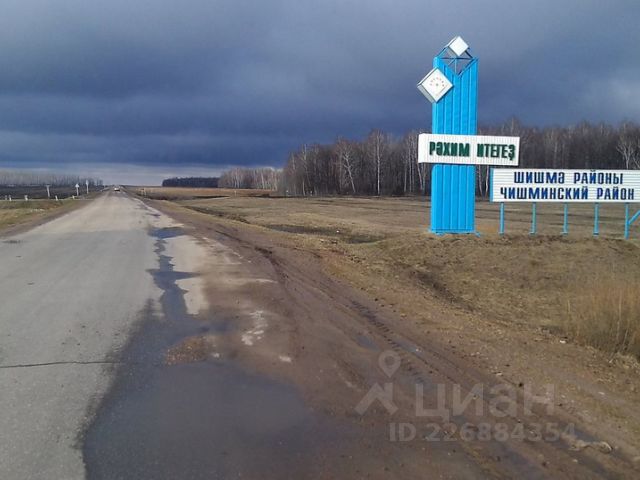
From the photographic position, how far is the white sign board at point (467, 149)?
17.1 m

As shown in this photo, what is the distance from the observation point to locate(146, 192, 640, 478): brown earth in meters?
3.96

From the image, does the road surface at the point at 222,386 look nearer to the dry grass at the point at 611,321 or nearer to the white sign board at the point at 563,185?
the dry grass at the point at 611,321

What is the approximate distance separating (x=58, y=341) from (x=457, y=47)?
14.8m

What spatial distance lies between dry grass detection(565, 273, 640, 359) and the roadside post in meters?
10.1

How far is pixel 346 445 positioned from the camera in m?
3.99

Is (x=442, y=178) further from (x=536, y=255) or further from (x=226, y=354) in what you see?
(x=226, y=354)

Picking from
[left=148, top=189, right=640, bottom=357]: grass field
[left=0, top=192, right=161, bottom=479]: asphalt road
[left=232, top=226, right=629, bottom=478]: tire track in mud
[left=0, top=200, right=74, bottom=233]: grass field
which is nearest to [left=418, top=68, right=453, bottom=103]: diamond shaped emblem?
[left=148, top=189, right=640, bottom=357]: grass field

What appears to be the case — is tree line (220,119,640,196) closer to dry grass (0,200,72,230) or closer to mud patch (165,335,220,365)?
dry grass (0,200,72,230)

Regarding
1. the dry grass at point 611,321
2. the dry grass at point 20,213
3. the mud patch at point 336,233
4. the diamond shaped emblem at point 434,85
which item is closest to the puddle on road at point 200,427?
the dry grass at point 611,321

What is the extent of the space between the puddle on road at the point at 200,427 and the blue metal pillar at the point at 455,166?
1313cm

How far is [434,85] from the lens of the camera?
17.1m

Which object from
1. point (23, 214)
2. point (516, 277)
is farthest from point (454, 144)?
point (23, 214)

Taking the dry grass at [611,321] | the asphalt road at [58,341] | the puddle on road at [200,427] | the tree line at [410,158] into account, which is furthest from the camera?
the tree line at [410,158]

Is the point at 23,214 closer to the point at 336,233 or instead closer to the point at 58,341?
the point at 336,233
